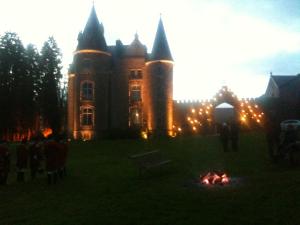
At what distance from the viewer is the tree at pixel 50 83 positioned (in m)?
53.2

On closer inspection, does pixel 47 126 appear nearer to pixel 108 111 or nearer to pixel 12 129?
pixel 12 129

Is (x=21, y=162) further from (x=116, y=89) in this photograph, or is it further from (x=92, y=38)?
(x=116, y=89)

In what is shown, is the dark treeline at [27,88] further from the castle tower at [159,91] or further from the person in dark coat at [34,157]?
the person in dark coat at [34,157]

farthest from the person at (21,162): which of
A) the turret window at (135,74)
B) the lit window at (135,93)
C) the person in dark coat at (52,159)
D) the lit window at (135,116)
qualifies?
the turret window at (135,74)

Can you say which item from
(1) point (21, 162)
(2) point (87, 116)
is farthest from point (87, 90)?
(1) point (21, 162)

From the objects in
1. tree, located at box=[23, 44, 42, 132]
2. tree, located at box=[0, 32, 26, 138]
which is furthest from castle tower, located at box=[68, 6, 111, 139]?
tree, located at box=[0, 32, 26, 138]

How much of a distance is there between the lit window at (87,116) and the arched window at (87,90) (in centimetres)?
128

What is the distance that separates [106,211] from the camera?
9.67 metres

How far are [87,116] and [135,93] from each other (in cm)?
593

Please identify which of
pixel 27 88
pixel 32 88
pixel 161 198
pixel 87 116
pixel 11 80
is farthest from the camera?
pixel 32 88

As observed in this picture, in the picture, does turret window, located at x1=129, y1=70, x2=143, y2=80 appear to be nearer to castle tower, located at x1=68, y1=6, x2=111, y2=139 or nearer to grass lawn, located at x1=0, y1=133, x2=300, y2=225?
castle tower, located at x1=68, y1=6, x2=111, y2=139

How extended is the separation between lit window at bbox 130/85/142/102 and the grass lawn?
94.6ft

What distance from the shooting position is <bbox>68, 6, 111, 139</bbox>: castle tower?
44875 mm

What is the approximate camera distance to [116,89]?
47375mm
